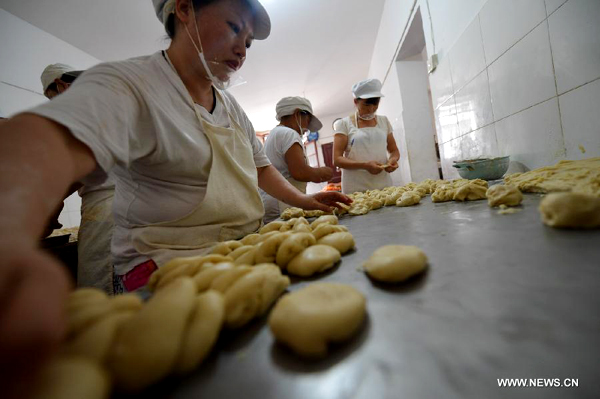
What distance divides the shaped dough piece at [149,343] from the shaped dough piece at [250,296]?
81 millimetres

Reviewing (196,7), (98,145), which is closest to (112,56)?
(196,7)

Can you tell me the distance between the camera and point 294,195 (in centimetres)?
169

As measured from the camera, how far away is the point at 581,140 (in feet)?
4.24

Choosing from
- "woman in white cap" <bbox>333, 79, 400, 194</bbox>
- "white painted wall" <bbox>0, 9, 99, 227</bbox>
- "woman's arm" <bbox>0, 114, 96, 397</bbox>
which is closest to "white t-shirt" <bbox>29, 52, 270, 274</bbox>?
"woman's arm" <bbox>0, 114, 96, 397</bbox>

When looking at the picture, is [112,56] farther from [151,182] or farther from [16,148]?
[16,148]

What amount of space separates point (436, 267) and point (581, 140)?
4.39 ft

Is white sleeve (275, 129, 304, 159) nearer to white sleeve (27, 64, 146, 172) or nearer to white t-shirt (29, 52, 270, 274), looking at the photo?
white t-shirt (29, 52, 270, 274)

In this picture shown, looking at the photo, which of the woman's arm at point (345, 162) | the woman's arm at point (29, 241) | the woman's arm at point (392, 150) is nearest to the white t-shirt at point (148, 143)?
the woman's arm at point (29, 241)

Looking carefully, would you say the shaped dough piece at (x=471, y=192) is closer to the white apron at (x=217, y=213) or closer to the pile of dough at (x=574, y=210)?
the pile of dough at (x=574, y=210)

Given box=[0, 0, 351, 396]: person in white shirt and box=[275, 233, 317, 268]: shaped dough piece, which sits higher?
box=[0, 0, 351, 396]: person in white shirt

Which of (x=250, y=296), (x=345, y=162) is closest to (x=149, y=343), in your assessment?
(x=250, y=296)

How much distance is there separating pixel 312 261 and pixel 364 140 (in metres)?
2.68

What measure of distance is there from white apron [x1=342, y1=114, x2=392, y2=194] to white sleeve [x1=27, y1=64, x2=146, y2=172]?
2.52 meters

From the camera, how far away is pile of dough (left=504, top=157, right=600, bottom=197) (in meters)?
0.84
